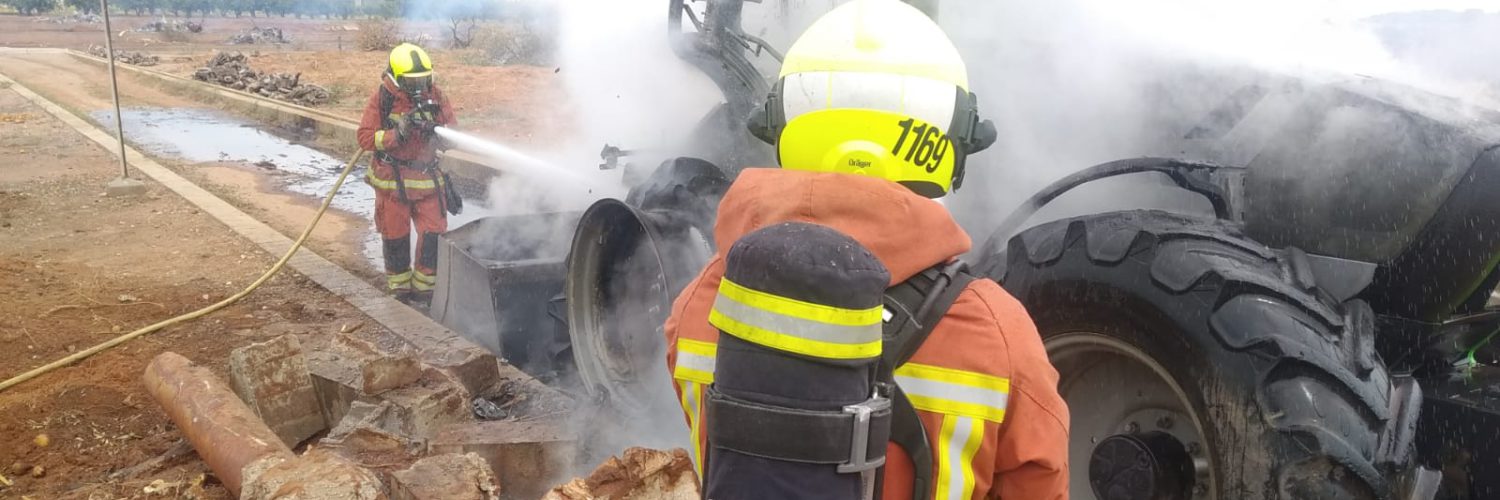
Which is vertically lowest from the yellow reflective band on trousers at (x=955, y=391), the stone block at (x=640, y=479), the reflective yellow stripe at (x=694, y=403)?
the stone block at (x=640, y=479)

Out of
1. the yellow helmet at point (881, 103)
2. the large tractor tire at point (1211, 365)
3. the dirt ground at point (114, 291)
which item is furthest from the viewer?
the dirt ground at point (114, 291)

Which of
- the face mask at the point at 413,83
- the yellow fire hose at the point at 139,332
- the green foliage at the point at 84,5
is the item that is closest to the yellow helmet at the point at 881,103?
the yellow fire hose at the point at 139,332

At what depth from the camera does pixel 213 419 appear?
3.64 metres

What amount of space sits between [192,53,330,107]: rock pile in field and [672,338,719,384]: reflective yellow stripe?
2214 centimetres

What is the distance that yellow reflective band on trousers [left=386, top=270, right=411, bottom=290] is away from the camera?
7.26 meters

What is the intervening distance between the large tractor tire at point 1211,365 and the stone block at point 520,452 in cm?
187

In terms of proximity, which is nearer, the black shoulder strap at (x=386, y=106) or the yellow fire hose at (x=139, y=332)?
the yellow fire hose at (x=139, y=332)

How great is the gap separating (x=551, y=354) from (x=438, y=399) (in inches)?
58.1

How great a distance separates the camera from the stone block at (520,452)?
3.68 meters

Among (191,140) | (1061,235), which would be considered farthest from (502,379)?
(191,140)

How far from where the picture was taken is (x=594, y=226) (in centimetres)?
446

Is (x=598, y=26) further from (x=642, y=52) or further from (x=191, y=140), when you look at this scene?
(x=191, y=140)

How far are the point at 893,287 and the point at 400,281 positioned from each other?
6.49m

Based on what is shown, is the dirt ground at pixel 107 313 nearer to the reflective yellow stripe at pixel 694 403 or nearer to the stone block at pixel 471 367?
the stone block at pixel 471 367
